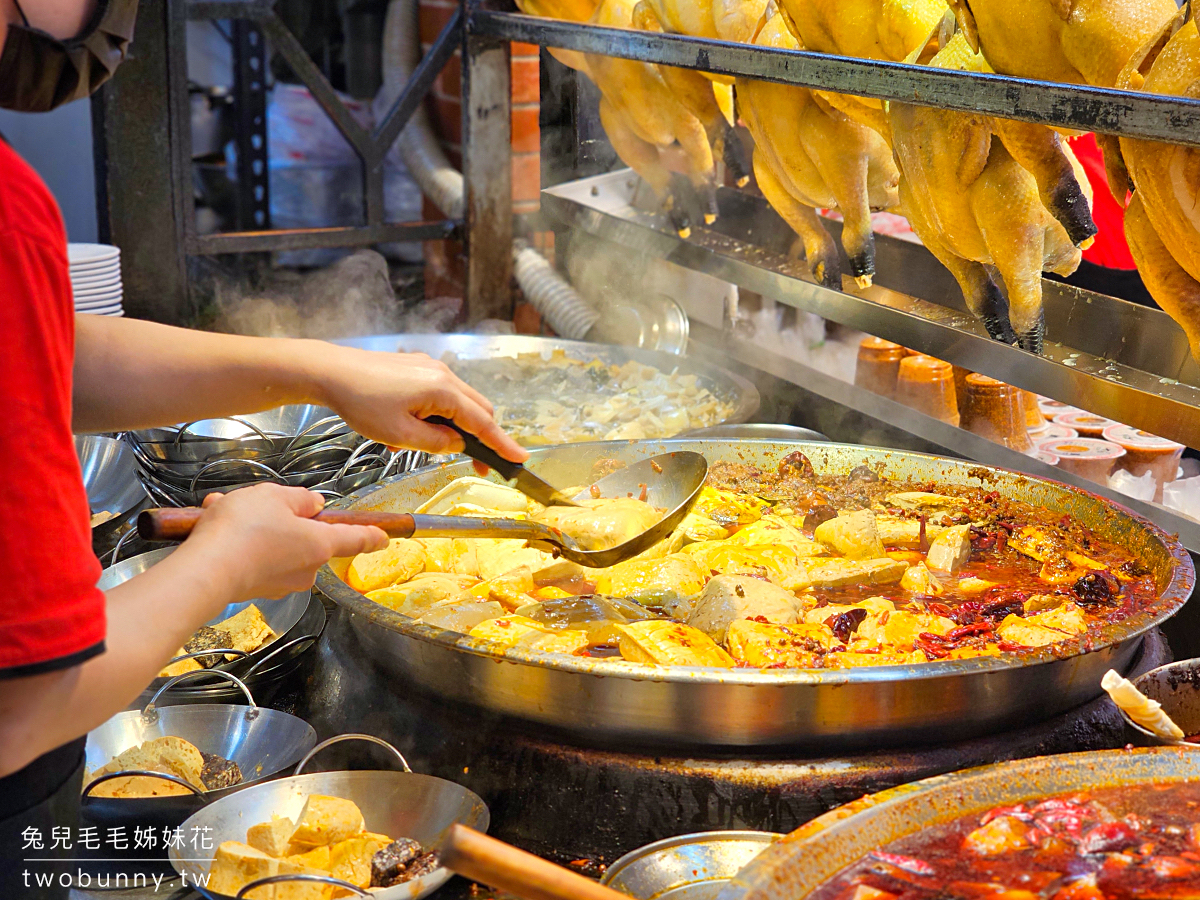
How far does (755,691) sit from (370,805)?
0.55 m

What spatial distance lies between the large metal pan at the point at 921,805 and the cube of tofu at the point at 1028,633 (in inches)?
14.0

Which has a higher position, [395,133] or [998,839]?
[395,133]

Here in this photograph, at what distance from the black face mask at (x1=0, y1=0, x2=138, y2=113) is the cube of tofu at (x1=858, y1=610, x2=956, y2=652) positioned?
4.08ft

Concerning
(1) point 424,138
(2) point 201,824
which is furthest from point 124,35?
(1) point 424,138

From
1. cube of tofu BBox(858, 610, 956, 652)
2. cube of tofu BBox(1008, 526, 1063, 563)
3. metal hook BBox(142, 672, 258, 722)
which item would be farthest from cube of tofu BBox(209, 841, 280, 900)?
cube of tofu BBox(1008, 526, 1063, 563)

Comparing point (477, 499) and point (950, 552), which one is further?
point (477, 499)

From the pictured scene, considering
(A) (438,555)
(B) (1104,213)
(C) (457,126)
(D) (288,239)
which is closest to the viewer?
(A) (438,555)

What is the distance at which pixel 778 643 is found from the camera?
1.58 m

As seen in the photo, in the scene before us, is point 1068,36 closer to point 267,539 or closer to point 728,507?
point 728,507

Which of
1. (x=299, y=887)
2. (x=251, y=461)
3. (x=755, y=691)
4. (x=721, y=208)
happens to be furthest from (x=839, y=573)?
(x=721, y=208)

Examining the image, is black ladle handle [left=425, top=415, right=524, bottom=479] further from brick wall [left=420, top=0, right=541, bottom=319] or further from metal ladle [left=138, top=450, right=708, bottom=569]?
brick wall [left=420, top=0, right=541, bottom=319]

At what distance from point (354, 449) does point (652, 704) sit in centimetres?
129

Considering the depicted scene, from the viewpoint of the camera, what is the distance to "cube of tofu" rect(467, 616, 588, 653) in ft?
5.23

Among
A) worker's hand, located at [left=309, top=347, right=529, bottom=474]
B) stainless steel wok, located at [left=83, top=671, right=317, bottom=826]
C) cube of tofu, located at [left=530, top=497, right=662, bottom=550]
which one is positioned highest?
worker's hand, located at [left=309, top=347, right=529, bottom=474]
